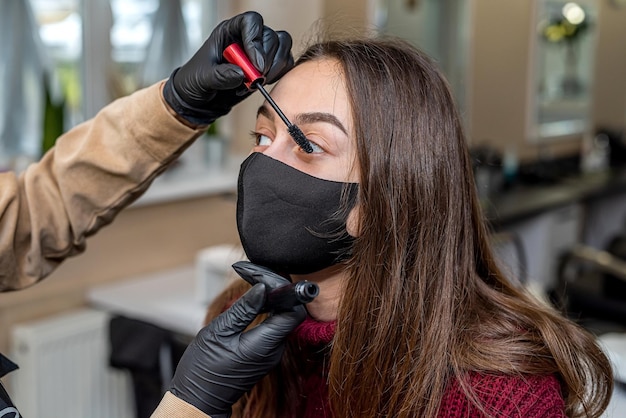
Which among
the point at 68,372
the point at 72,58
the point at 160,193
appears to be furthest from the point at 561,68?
the point at 68,372

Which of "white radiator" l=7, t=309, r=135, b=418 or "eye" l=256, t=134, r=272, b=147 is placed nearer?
"eye" l=256, t=134, r=272, b=147

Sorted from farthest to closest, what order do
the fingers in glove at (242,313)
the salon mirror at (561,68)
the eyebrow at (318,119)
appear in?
1. the salon mirror at (561,68)
2. the eyebrow at (318,119)
3. the fingers in glove at (242,313)

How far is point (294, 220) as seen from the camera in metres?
1.16

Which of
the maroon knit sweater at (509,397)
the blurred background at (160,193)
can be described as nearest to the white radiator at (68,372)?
the blurred background at (160,193)

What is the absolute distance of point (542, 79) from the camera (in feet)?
16.6

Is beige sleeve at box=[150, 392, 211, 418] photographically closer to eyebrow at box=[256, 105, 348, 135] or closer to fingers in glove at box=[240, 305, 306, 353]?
fingers in glove at box=[240, 305, 306, 353]

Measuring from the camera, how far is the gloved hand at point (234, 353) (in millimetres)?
1052

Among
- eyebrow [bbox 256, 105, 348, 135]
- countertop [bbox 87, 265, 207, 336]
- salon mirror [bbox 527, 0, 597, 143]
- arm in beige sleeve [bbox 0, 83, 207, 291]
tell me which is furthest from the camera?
salon mirror [bbox 527, 0, 597, 143]

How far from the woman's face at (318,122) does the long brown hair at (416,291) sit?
0.02 metres

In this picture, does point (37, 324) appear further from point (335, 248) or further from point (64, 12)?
point (335, 248)

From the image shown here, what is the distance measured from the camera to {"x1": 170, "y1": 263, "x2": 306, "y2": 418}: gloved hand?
3.45ft

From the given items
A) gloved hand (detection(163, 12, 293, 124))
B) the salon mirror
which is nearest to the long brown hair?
gloved hand (detection(163, 12, 293, 124))

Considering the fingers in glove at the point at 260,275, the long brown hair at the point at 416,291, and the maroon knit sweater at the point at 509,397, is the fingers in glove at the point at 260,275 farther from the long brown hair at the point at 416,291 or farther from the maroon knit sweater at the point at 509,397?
the maroon knit sweater at the point at 509,397

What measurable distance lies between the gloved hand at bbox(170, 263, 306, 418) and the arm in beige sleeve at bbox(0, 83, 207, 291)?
14.0 inches
